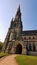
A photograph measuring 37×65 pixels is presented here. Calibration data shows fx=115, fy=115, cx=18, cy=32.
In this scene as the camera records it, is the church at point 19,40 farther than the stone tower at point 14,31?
No

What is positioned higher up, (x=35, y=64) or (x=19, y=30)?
(x=19, y=30)

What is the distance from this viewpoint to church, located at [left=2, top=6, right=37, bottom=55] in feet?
163

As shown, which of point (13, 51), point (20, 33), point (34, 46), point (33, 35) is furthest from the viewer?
point (20, 33)

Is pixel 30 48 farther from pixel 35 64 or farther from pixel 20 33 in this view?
pixel 35 64

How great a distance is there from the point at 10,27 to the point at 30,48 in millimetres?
21632

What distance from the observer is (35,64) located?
21203 mm

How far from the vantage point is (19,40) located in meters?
50.4

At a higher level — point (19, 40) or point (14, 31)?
point (14, 31)

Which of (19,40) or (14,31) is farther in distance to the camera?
(14,31)

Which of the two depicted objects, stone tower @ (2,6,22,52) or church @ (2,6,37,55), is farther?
stone tower @ (2,6,22,52)

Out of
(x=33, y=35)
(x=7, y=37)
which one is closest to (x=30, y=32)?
(x=33, y=35)

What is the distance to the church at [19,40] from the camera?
4953 cm

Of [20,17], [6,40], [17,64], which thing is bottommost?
[17,64]

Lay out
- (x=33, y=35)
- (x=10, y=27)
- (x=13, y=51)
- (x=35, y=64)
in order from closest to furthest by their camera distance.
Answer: (x=35, y=64) < (x=13, y=51) < (x=33, y=35) < (x=10, y=27)
